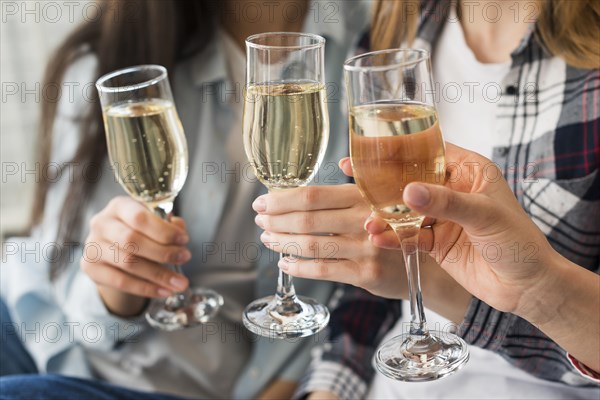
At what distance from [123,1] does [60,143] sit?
36 cm

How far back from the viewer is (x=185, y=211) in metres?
1.83

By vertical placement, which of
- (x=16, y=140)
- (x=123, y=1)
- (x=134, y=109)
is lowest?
(x=16, y=140)

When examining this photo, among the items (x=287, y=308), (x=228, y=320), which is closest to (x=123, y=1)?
(x=228, y=320)

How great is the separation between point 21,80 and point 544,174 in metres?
2.41

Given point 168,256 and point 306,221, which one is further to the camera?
point 168,256

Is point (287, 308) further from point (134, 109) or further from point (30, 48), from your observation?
point (30, 48)

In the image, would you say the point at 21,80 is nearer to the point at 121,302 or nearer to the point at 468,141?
the point at 121,302

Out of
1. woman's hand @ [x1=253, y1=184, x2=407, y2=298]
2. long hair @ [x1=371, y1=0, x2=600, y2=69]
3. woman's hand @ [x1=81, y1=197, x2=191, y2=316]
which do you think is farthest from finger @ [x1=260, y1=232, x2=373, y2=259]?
long hair @ [x1=371, y1=0, x2=600, y2=69]

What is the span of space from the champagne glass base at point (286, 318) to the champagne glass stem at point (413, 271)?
0.52 ft

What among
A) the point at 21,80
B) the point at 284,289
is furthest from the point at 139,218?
the point at 21,80

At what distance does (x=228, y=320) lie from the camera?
1.83 metres

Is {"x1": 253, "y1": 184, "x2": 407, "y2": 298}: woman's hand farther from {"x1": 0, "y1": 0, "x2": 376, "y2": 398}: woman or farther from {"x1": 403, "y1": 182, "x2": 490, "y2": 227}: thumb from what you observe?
{"x1": 0, "y1": 0, "x2": 376, "y2": 398}: woman

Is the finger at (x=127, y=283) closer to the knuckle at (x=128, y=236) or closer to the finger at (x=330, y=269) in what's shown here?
the knuckle at (x=128, y=236)

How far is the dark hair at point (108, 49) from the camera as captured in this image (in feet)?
5.87
